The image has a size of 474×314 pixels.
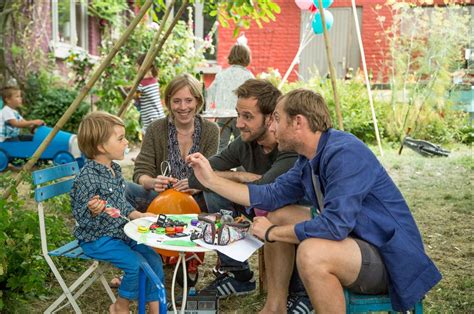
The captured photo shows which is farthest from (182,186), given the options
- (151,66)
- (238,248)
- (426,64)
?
(426,64)

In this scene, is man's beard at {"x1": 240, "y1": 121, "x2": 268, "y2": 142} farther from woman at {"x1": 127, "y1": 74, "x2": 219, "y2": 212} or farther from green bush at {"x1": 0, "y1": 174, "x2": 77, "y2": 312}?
green bush at {"x1": 0, "y1": 174, "x2": 77, "y2": 312}

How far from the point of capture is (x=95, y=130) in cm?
329

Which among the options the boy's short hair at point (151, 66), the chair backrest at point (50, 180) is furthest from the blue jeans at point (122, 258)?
the boy's short hair at point (151, 66)

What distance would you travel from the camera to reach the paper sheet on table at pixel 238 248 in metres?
2.64

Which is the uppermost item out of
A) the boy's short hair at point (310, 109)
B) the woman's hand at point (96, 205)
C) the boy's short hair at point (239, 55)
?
the boy's short hair at point (239, 55)

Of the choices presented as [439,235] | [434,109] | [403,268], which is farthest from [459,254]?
→ [434,109]

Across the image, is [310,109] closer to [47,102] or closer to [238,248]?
[238,248]

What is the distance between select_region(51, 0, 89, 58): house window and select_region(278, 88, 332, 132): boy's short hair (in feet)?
30.1

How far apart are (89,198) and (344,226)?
1.32m

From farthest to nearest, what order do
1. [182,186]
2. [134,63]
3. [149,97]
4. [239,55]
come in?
[134,63] < [149,97] < [239,55] < [182,186]

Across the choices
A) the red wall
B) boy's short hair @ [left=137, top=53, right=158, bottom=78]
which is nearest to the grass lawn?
boy's short hair @ [left=137, top=53, right=158, bottom=78]

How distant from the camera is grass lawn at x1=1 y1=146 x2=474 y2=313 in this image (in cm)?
390

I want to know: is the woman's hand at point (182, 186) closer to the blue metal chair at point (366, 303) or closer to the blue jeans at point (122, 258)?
the blue jeans at point (122, 258)

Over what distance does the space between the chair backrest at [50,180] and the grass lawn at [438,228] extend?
2.24 ft
